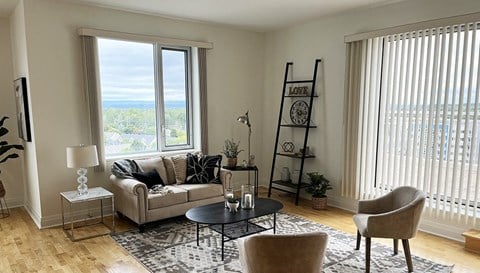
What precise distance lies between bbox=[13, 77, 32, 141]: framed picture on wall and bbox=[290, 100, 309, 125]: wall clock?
376 centimetres

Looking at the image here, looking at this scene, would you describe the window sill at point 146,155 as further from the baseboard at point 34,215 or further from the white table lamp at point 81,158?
the baseboard at point 34,215

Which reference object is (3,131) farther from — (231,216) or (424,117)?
(424,117)

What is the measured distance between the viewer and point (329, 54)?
5000 millimetres

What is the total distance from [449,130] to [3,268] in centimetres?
471

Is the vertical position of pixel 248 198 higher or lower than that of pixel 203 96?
lower

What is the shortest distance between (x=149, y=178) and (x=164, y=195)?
1.28 ft

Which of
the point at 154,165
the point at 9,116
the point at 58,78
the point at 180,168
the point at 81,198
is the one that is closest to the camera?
the point at 81,198

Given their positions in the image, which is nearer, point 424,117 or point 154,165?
point 424,117

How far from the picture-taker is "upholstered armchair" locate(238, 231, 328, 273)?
2.11m

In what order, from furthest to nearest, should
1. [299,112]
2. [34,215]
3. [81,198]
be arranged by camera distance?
[299,112] < [34,215] < [81,198]

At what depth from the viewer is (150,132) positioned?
508cm

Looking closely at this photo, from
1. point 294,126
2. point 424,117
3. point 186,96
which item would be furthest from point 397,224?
point 186,96

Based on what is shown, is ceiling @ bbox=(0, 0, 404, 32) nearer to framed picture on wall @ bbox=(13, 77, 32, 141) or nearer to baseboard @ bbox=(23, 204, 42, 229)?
framed picture on wall @ bbox=(13, 77, 32, 141)

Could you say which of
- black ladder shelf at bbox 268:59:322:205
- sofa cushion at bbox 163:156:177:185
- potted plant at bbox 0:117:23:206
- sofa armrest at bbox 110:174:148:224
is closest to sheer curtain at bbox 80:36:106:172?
sofa armrest at bbox 110:174:148:224
